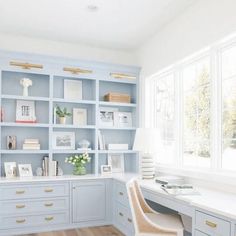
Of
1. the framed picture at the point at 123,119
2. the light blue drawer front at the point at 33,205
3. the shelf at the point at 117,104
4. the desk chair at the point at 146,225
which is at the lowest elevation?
the light blue drawer front at the point at 33,205

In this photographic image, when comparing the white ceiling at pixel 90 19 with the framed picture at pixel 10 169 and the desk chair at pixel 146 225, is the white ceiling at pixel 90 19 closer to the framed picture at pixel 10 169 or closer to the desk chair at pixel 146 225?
the framed picture at pixel 10 169

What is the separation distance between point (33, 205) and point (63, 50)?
7.67 ft

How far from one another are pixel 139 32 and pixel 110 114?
1.36 meters

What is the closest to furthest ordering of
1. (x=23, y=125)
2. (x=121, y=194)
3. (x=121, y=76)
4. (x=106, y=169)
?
(x=121, y=194) → (x=23, y=125) → (x=106, y=169) → (x=121, y=76)

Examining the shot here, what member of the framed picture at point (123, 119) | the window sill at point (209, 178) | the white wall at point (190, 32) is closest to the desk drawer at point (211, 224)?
the window sill at point (209, 178)

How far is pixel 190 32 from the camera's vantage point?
3498 mm

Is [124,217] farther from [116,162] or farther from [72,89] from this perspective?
[72,89]

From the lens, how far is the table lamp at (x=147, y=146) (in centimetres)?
381

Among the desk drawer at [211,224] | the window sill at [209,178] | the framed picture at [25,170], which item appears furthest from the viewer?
the framed picture at [25,170]

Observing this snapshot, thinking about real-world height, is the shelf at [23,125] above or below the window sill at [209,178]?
above

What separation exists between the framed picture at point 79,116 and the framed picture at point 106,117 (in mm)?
254

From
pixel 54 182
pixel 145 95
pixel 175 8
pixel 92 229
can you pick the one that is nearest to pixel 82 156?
pixel 54 182

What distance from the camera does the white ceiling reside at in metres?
3.44

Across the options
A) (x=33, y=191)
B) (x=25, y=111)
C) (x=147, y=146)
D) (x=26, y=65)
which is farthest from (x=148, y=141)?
(x=26, y=65)
